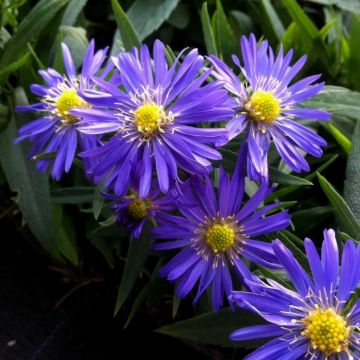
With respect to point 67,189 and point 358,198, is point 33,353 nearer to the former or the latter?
point 67,189

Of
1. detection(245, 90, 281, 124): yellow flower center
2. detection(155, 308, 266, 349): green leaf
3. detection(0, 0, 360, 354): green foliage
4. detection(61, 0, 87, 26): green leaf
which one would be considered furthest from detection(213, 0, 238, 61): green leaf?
detection(155, 308, 266, 349): green leaf

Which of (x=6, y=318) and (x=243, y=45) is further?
(x=6, y=318)

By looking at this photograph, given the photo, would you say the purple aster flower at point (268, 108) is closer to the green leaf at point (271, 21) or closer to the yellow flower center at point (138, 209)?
the yellow flower center at point (138, 209)

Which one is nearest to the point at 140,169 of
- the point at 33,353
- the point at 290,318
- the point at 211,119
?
the point at 211,119

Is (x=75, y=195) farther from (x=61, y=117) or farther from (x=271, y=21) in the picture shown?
(x=271, y=21)

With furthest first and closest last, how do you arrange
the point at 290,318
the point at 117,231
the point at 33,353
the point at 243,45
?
the point at 33,353 → the point at 117,231 → the point at 243,45 → the point at 290,318

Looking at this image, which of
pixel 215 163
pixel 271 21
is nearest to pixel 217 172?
pixel 215 163

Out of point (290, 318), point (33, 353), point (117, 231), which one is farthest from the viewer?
point (33, 353)
